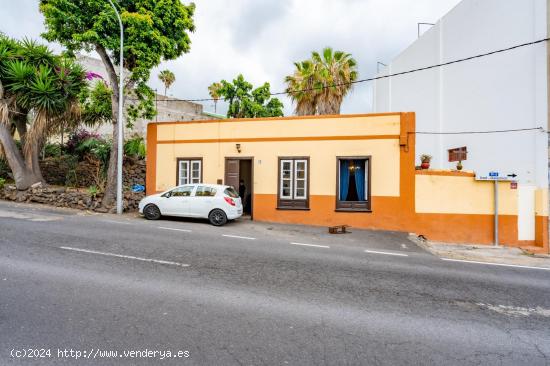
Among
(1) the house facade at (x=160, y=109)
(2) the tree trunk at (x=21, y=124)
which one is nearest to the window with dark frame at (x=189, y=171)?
(2) the tree trunk at (x=21, y=124)

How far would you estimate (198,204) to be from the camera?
11.8m

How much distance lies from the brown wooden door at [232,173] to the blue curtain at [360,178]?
527 cm

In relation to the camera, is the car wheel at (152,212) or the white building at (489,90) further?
the car wheel at (152,212)

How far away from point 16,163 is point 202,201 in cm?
1010

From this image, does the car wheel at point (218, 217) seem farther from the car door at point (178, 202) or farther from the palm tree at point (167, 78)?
the palm tree at point (167, 78)

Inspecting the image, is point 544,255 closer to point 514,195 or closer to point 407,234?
point 514,195

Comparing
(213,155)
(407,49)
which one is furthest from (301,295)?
(407,49)

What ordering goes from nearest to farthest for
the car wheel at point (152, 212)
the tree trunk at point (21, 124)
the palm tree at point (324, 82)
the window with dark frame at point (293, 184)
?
the car wheel at point (152, 212) → the window with dark frame at point (293, 184) → the tree trunk at point (21, 124) → the palm tree at point (324, 82)

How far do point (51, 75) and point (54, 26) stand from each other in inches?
102

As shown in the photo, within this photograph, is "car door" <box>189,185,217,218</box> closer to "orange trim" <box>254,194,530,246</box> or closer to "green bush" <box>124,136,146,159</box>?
"orange trim" <box>254,194,530,246</box>

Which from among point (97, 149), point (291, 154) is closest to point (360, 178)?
point (291, 154)

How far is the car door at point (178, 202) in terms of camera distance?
12.0 metres

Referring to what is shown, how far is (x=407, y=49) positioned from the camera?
20484 millimetres

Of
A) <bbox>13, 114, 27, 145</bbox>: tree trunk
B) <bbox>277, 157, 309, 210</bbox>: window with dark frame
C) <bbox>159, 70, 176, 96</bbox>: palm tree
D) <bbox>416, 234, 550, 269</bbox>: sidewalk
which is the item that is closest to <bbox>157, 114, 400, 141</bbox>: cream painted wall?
<bbox>277, 157, 309, 210</bbox>: window with dark frame
